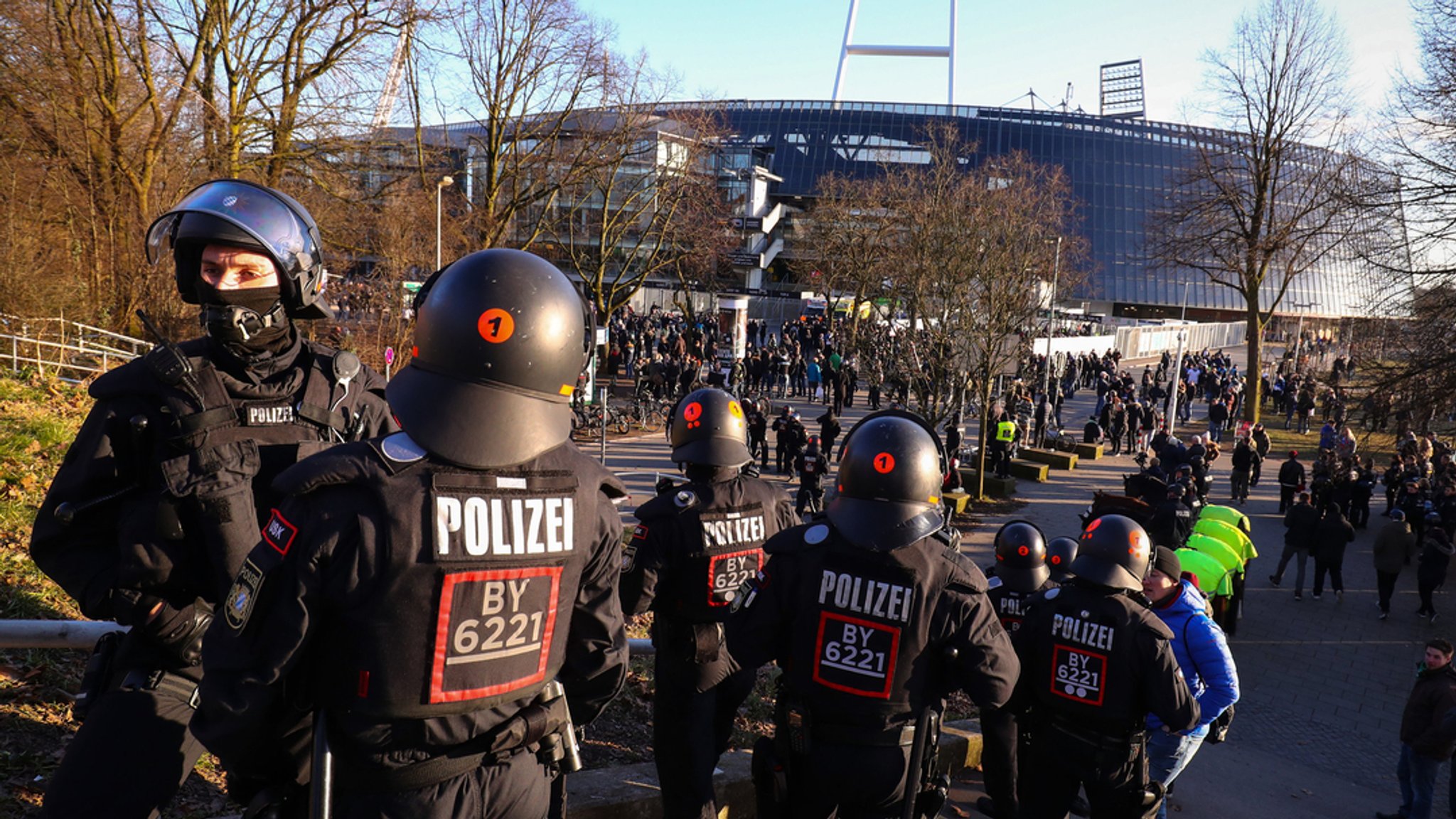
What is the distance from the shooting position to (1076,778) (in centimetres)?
443

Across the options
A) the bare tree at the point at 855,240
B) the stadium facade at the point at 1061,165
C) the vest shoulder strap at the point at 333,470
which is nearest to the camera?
the vest shoulder strap at the point at 333,470

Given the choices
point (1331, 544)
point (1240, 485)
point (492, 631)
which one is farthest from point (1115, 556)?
point (1240, 485)

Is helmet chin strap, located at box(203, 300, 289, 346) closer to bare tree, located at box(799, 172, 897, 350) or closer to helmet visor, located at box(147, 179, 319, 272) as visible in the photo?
helmet visor, located at box(147, 179, 319, 272)

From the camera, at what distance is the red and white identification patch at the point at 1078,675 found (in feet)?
14.1

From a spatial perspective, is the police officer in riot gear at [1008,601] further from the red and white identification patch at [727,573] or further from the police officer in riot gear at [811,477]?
the police officer in riot gear at [811,477]

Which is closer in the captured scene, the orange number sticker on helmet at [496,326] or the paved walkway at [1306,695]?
the orange number sticker on helmet at [496,326]

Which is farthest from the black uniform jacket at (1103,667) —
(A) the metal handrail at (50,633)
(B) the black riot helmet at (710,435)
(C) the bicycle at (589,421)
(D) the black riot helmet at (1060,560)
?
(C) the bicycle at (589,421)

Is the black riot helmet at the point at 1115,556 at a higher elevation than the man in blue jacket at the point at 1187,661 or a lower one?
higher

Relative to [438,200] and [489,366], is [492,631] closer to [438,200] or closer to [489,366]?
[489,366]

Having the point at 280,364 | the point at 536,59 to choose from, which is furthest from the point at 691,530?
the point at 536,59

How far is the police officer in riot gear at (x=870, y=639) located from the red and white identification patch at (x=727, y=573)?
2.68ft

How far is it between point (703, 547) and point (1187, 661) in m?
2.81

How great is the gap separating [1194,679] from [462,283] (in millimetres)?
4588

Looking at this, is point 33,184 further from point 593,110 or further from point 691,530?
point 691,530
